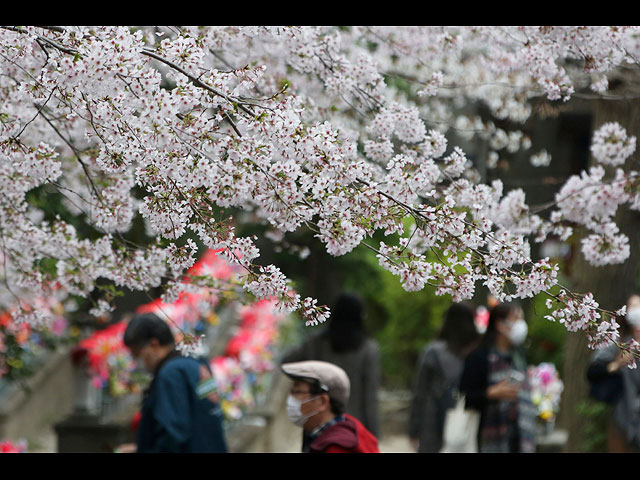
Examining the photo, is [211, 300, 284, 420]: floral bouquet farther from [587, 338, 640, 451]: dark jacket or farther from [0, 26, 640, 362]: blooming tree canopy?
[0, 26, 640, 362]: blooming tree canopy

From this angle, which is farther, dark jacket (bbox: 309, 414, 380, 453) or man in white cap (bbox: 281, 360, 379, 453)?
man in white cap (bbox: 281, 360, 379, 453)

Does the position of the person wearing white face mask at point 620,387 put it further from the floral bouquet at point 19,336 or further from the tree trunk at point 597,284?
the floral bouquet at point 19,336

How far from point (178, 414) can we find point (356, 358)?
7.00 ft

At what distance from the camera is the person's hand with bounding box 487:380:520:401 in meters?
6.51

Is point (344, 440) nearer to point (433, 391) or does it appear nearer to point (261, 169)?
point (261, 169)

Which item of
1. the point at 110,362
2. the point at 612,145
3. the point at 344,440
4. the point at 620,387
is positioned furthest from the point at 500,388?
the point at 110,362

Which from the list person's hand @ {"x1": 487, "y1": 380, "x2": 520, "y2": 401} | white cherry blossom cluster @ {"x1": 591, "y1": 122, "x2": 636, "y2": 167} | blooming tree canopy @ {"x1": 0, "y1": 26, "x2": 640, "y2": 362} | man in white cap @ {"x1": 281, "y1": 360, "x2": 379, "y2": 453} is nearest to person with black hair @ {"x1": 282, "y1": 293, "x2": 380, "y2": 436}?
person's hand @ {"x1": 487, "y1": 380, "x2": 520, "y2": 401}

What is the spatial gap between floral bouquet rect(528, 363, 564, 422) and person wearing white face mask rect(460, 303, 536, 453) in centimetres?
273

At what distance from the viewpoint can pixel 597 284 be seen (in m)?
7.93

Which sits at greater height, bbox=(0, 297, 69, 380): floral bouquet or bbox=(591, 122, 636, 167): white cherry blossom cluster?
bbox=(591, 122, 636, 167): white cherry blossom cluster

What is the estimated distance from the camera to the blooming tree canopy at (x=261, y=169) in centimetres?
357

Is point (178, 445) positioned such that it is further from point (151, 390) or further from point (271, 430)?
point (271, 430)

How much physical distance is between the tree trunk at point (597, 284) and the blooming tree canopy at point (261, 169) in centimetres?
160
